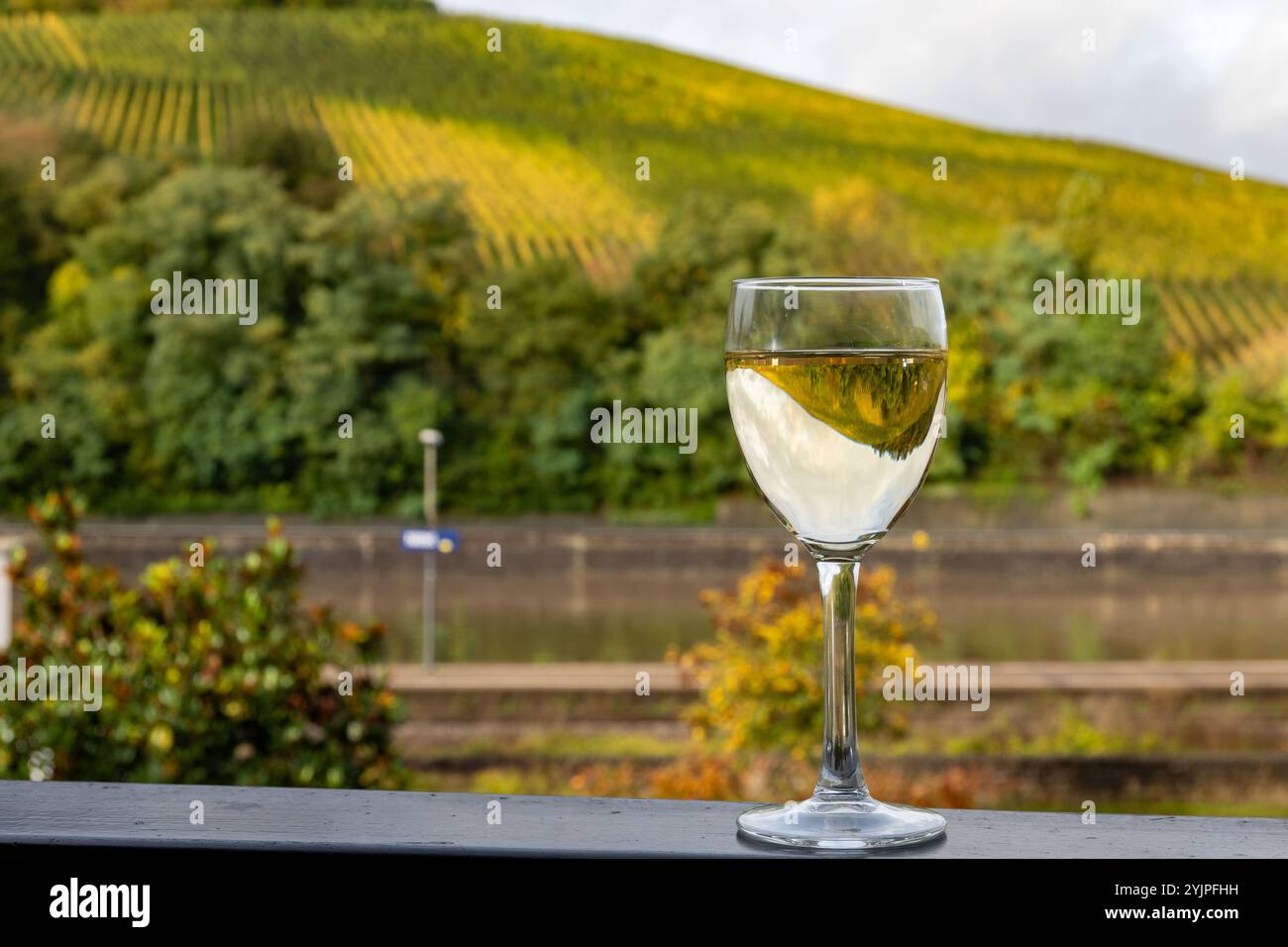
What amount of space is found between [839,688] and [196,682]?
3.36 meters

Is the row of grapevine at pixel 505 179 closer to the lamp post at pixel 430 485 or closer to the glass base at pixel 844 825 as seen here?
the lamp post at pixel 430 485

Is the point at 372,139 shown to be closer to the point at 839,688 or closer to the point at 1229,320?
the point at 1229,320

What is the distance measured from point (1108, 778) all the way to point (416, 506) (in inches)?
813
